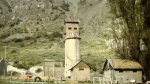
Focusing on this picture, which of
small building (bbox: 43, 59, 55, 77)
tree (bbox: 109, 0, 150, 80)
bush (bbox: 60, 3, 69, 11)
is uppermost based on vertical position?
bush (bbox: 60, 3, 69, 11)

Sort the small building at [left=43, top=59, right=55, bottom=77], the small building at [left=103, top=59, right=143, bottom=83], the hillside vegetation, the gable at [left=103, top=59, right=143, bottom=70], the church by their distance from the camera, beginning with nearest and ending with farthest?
the gable at [left=103, top=59, right=143, bottom=70], the small building at [left=103, top=59, right=143, bottom=83], the church, the small building at [left=43, top=59, right=55, bottom=77], the hillside vegetation

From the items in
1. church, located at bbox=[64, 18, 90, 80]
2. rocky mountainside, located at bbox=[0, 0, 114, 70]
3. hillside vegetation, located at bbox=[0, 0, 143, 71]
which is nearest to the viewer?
church, located at bbox=[64, 18, 90, 80]

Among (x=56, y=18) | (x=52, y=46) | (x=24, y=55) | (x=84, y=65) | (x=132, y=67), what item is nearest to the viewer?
(x=132, y=67)

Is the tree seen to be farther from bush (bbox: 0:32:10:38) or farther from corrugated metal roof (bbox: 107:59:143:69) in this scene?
bush (bbox: 0:32:10:38)

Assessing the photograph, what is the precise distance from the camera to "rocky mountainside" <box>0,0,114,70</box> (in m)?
84.2

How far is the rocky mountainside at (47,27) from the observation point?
84.2 metres

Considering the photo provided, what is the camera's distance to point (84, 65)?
47.7 m

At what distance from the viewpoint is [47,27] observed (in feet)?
436

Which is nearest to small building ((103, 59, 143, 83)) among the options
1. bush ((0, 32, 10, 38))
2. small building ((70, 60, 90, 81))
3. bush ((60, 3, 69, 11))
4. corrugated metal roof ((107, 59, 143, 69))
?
corrugated metal roof ((107, 59, 143, 69))

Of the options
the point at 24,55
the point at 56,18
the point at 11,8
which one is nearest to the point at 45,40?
the point at 24,55

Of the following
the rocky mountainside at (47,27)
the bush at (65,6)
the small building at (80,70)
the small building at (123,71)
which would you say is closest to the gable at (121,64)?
the small building at (123,71)

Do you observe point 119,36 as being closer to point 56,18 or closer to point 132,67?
point 132,67

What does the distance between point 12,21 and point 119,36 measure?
111m

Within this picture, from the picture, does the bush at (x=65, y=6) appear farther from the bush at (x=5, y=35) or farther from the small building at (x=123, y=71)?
the small building at (x=123, y=71)
